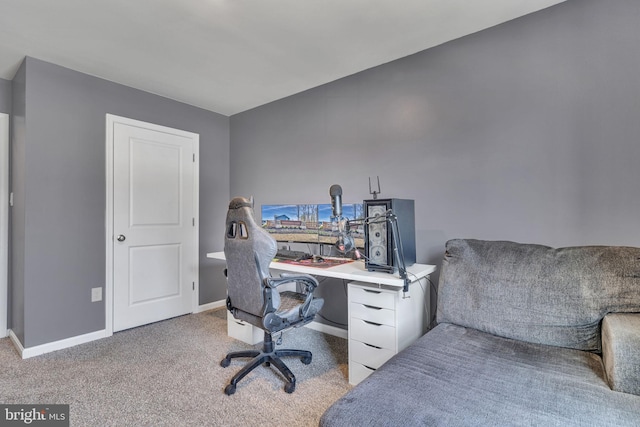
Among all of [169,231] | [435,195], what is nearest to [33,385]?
[169,231]

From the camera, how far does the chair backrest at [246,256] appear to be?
6.30ft

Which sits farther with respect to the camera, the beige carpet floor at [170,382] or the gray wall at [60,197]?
the gray wall at [60,197]

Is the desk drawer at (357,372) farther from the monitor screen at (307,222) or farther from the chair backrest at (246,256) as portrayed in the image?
the monitor screen at (307,222)

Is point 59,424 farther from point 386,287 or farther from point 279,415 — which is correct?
point 386,287

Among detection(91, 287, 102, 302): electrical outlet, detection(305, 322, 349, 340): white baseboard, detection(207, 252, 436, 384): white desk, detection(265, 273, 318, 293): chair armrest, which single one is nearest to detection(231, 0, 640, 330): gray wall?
detection(305, 322, 349, 340): white baseboard

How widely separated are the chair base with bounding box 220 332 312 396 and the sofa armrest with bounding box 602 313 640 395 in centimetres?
154

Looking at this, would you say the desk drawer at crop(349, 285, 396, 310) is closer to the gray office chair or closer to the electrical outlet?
the gray office chair

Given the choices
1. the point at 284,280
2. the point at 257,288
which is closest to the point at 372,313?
the point at 284,280

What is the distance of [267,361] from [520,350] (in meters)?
1.51

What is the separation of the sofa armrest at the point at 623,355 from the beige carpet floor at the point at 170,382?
132 cm

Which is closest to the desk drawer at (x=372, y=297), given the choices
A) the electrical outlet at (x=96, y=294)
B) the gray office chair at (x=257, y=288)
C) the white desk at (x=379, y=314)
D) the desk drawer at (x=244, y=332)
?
the white desk at (x=379, y=314)

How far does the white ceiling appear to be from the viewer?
1.89 metres

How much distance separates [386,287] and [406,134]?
1226 mm

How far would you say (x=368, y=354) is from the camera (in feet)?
6.43
